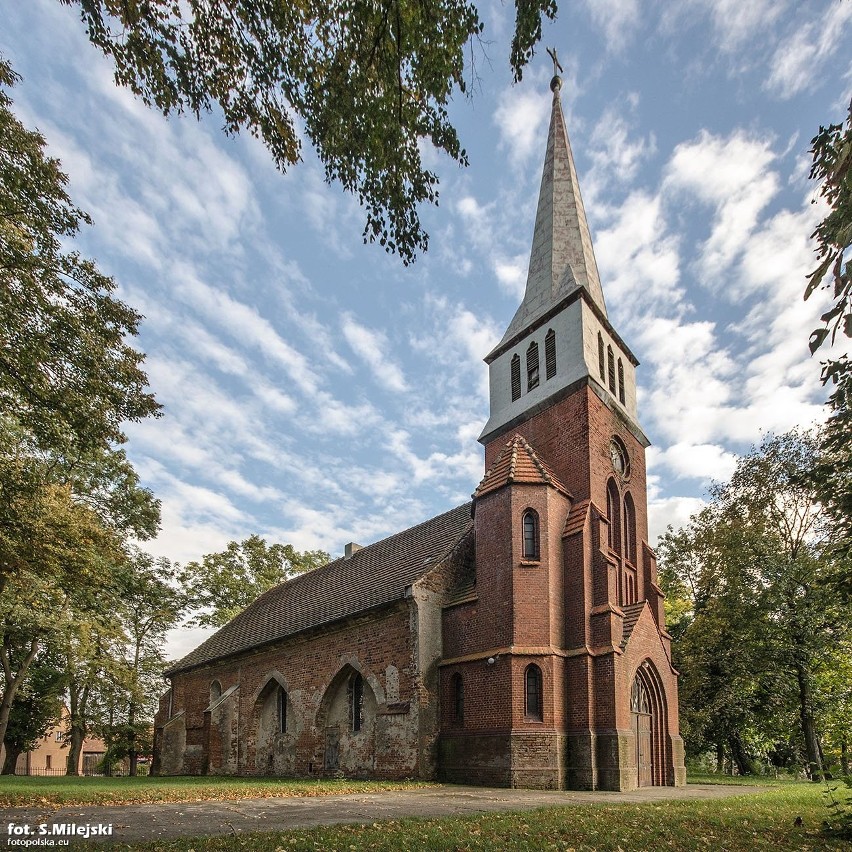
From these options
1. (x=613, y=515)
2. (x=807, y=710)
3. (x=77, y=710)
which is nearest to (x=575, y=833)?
(x=613, y=515)

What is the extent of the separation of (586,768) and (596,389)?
10.4 meters

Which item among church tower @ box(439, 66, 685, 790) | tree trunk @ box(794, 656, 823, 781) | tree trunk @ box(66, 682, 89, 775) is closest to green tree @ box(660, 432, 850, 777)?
tree trunk @ box(794, 656, 823, 781)

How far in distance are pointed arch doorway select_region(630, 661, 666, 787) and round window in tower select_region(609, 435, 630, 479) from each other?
5860mm

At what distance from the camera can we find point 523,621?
17328mm

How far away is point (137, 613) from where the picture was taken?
34.8m

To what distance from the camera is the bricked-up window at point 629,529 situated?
69.2 feet

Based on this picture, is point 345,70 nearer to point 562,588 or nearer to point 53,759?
point 562,588

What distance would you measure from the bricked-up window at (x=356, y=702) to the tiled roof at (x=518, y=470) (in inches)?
286

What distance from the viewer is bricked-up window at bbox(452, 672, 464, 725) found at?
59.1 feet

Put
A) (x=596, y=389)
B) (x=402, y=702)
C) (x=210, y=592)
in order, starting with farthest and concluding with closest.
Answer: (x=210, y=592)
(x=596, y=389)
(x=402, y=702)

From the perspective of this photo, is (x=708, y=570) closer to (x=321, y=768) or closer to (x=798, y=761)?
(x=798, y=761)

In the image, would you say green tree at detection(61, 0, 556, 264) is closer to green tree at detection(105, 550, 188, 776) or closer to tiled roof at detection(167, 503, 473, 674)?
tiled roof at detection(167, 503, 473, 674)

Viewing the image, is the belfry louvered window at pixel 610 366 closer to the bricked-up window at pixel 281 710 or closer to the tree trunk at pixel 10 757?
the bricked-up window at pixel 281 710

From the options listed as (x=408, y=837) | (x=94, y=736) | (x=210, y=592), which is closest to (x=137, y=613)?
(x=210, y=592)
